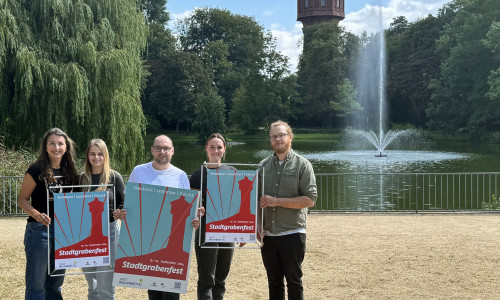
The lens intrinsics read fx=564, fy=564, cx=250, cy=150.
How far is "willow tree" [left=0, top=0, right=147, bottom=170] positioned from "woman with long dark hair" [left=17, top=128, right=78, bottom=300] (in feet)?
40.4

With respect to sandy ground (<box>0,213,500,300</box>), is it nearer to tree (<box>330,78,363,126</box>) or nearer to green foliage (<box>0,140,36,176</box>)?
green foliage (<box>0,140,36,176</box>)

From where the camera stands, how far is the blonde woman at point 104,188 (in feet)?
A: 14.6

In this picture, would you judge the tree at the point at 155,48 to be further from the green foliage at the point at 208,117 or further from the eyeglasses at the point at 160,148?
the eyeglasses at the point at 160,148

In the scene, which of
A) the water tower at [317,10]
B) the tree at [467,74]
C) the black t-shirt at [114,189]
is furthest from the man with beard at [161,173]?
the water tower at [317,10]

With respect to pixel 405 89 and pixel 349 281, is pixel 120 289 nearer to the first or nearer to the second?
pixel 349 281

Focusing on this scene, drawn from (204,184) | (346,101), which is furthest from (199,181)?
(346,101)

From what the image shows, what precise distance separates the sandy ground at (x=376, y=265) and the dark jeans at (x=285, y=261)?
4.98 feet

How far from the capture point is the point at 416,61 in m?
54.3

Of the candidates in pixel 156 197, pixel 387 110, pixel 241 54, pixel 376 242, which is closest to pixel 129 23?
pixel 376 242

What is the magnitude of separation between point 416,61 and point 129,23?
135 ft

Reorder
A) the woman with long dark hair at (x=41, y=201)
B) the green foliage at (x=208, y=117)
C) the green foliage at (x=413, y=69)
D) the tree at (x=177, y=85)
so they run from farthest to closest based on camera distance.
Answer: the tree at (x=177, y=85) → the green foliage at (x=413, y=69) → the green foliage at (x=208, y=117) → the woman with long dark hair at (x=41, y=201)

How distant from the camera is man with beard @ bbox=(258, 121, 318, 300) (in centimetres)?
450

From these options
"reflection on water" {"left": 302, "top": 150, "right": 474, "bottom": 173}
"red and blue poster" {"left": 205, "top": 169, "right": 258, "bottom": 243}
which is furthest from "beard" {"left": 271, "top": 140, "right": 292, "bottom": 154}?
"reflection on water" {"left": 302, "top": 150, "right": 474, "bottom": 173}

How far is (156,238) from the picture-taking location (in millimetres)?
4406
